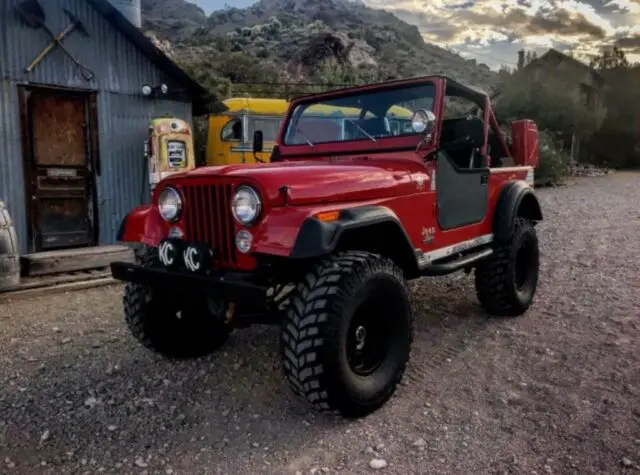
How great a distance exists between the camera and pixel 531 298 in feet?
16.1

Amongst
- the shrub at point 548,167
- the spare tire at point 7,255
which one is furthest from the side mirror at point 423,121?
the shrub at point 548,167

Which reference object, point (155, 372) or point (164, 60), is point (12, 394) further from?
point (164, 60)

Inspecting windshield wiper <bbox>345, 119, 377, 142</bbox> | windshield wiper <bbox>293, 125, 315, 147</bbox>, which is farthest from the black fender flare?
windshield wiper <bbox>293, 125, 315, 147</bbox>

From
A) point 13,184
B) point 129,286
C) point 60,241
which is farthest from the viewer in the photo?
point 60,241

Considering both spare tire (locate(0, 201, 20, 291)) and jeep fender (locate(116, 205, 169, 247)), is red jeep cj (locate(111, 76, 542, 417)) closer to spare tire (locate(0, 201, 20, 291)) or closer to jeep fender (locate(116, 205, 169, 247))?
jeep fender (locate(116, 205, 169, 247))

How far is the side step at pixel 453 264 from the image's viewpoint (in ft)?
12.2

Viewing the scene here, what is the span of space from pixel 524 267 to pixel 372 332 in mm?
2315

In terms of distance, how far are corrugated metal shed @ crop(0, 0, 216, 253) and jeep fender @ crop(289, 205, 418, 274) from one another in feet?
18.3

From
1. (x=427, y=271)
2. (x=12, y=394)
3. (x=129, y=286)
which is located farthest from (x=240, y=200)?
(x=12, y=394)

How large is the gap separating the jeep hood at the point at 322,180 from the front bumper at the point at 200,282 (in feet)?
1.48

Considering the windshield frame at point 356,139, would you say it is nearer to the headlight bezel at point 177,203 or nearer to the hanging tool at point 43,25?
the headlight bezel at point 177,203

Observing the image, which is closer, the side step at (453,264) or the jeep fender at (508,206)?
the side step at (453,264)

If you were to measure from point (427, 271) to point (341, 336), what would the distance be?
1.18 m

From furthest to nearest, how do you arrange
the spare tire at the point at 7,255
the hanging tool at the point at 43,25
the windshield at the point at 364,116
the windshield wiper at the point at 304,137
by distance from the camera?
the hanging tool at the point at 43,25, the spare tire at the point at 7,255, the windshield wiper at the point at 304,137, the windshield at the point at 364,116
